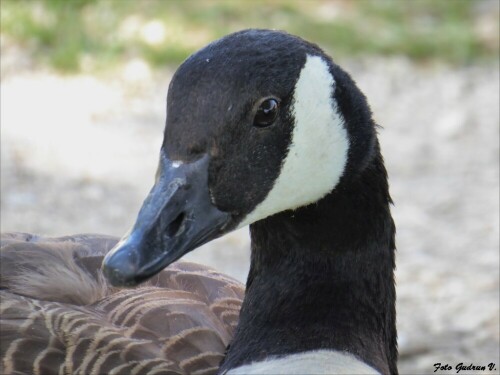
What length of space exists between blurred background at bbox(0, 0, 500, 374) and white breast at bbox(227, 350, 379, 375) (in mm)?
1830

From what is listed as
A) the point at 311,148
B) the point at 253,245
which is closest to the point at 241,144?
the point at 311,148

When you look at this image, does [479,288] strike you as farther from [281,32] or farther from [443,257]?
[281,32]

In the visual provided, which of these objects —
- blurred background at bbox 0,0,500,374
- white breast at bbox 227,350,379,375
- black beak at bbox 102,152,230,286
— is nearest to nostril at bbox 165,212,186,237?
black beak at bbox 102,152,230,286

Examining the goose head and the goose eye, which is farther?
the goose eye

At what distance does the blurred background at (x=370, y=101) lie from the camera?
568cm

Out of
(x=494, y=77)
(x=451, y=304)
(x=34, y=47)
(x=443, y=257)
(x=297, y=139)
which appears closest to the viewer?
(x=297, y=139)

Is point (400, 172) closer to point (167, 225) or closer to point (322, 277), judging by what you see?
point (322, 277)

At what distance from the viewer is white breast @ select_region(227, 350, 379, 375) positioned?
3.00 metres

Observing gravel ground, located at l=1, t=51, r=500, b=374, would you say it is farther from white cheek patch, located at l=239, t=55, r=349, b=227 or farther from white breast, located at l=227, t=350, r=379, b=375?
white cheek patch, located at l=239, t=55, r=349, b=227

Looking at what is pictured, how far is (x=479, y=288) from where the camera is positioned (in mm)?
5527

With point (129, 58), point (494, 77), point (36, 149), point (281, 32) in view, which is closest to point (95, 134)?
point (36, 149)

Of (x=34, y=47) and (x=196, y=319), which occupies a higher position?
(x=34, y=47)

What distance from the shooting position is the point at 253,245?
329 centimetres

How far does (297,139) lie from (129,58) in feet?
17.4
